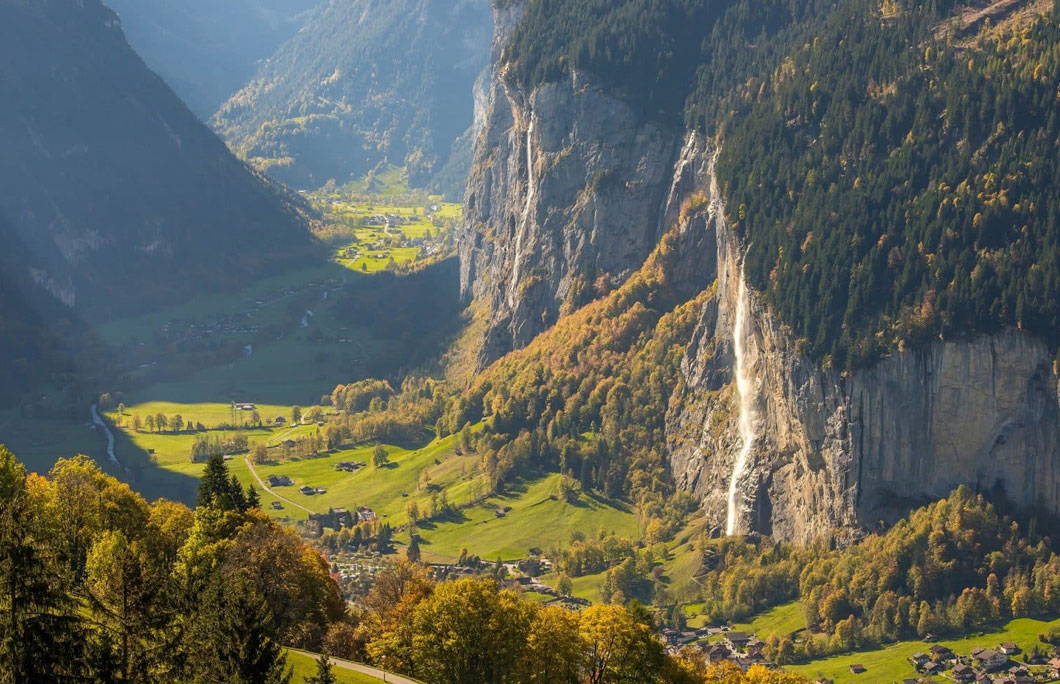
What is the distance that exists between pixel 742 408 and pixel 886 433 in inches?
1079

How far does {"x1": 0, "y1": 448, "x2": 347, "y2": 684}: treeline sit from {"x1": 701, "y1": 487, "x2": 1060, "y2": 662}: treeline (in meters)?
73.9

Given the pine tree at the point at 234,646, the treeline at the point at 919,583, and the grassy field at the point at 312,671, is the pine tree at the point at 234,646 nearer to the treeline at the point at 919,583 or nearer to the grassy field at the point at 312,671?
the grassy field at the point at 312,671

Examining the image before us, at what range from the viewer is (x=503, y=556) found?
18288 cm

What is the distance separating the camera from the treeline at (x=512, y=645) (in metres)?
85.5

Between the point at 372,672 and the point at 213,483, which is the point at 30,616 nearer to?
the point at 372,672

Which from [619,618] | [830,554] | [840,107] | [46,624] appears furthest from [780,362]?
[46,624]

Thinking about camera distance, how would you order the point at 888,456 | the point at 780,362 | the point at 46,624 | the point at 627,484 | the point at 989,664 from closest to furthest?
the point at 46,624, the point at 989,664, the point at 888,456, the point at 780,362, the point at 627,484

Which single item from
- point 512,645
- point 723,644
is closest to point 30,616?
point 512,645

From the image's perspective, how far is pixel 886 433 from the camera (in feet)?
521

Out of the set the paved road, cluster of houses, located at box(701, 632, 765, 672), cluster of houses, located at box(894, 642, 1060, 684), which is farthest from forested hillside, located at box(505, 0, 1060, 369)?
the paved road

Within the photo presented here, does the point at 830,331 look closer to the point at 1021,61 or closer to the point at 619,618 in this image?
the point at 1021,61

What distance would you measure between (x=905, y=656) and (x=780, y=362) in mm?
43906

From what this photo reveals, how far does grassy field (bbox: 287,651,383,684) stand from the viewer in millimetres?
76812

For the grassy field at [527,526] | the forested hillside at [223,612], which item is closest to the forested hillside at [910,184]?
the grassy field at [527,526]
